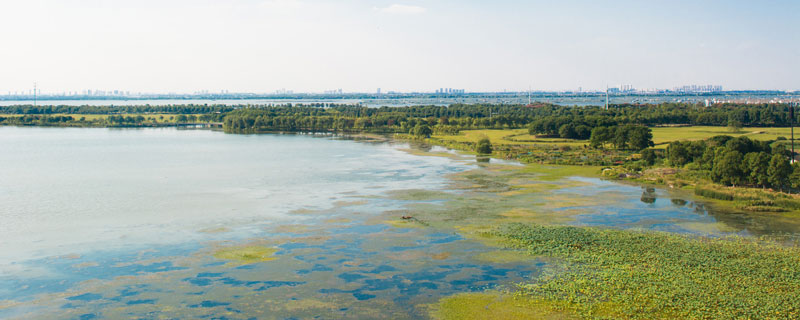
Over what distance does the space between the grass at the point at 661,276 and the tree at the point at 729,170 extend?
14.9m

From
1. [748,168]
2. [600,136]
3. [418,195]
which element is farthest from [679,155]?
[418,195]

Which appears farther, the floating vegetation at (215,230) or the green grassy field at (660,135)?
the green grassy field at (660,135)

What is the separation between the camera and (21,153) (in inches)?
3292

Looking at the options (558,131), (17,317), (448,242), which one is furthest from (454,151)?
(17,317)

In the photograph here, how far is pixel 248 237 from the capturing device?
36625 millimetres

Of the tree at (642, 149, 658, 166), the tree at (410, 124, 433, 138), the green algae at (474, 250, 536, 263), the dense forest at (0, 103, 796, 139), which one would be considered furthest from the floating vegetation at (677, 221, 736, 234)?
the tree at (410, 124, 433, 138)

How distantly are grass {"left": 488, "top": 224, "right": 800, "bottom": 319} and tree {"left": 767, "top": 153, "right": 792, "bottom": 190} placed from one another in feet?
45.4

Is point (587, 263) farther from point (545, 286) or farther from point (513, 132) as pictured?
point (513, 132)

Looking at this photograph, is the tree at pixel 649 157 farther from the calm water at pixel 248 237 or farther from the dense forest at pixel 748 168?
the calm water at pixel 248 237

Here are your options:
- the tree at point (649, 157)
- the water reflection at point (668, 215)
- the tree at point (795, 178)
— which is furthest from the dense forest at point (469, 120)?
the tree at point (795, 178)

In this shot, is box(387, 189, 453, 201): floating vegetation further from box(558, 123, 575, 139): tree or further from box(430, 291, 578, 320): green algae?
box(558, 123, 575, 139): tree

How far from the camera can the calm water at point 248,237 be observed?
26.5 m

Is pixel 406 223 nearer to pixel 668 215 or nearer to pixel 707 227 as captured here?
pixel 668 215

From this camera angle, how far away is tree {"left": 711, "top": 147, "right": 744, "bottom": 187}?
158 feet
